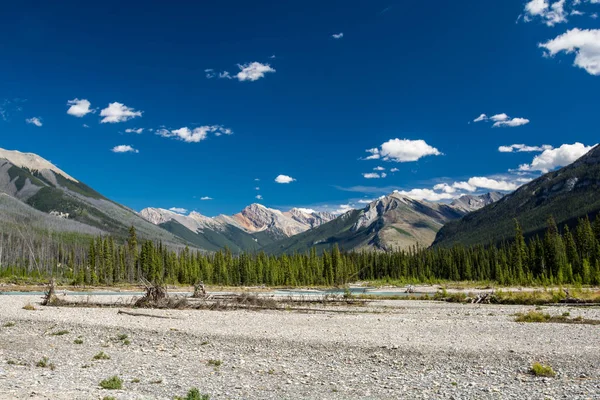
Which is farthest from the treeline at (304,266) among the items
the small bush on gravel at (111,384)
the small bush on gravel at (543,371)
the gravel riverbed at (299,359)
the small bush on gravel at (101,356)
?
the small bush on gravel at (111,384)

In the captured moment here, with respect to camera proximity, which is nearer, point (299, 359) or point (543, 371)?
point (543, 371)

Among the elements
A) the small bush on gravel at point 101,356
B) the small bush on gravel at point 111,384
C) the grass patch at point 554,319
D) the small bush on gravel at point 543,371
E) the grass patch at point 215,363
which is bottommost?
the grass patch at point 554,319

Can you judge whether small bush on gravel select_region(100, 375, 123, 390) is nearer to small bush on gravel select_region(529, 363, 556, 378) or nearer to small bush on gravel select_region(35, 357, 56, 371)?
small bush on gravel select_region(35, 357, 56, 371)

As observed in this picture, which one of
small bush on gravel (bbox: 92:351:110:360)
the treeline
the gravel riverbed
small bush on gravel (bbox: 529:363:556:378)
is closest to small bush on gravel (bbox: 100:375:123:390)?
the gravel riverbed

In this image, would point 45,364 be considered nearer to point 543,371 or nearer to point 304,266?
point 543,371

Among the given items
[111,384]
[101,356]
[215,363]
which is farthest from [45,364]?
[215,363]

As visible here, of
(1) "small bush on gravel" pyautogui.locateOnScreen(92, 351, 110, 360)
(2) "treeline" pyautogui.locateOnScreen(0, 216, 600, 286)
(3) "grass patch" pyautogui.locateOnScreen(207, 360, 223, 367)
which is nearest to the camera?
(3) "grass patch" pyautogui.locateOnScreen(207, 360, 223, 367)

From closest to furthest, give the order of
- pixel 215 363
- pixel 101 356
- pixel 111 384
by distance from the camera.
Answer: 1. pixel 111 384
2. pixel 215 363
3. pixel 101 356

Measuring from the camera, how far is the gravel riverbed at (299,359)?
1387 centimetres

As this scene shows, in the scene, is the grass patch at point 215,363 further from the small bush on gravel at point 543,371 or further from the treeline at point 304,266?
the treeline at point 304,266

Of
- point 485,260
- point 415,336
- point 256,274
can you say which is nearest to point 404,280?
point 485,260

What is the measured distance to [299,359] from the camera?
19734 mm

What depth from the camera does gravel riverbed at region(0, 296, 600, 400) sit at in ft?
45.5

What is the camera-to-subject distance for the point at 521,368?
1727cm
